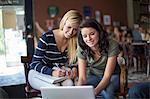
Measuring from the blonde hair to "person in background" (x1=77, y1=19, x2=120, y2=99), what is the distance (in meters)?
0.03

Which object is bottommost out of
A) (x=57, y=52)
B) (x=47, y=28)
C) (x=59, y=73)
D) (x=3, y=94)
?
(x=3, y=94)

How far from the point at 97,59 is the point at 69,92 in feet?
0.82

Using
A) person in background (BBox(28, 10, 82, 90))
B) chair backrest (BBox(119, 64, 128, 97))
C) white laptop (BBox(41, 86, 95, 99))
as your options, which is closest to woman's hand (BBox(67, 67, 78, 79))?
person in background (BBox(28, 10, 82, 90))

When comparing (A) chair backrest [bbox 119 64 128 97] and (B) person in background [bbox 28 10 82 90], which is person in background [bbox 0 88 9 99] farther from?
(A) chair backrest [bbox 119 64 128 97]

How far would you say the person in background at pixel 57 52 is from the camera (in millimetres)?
1776

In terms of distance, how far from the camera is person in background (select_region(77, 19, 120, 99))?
1737 mm

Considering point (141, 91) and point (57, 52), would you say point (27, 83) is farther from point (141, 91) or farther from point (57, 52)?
point (141, 91)

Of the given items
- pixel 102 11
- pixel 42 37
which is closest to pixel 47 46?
pixel 42 37

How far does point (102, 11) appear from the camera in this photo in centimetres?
180

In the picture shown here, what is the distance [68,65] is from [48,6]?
1.12ft

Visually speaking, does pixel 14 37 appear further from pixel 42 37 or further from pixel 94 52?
pixel 94 52

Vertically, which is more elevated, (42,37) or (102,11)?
(102,11)

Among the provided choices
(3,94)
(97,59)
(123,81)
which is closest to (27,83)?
(3,94)

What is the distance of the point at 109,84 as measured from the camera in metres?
1.76
